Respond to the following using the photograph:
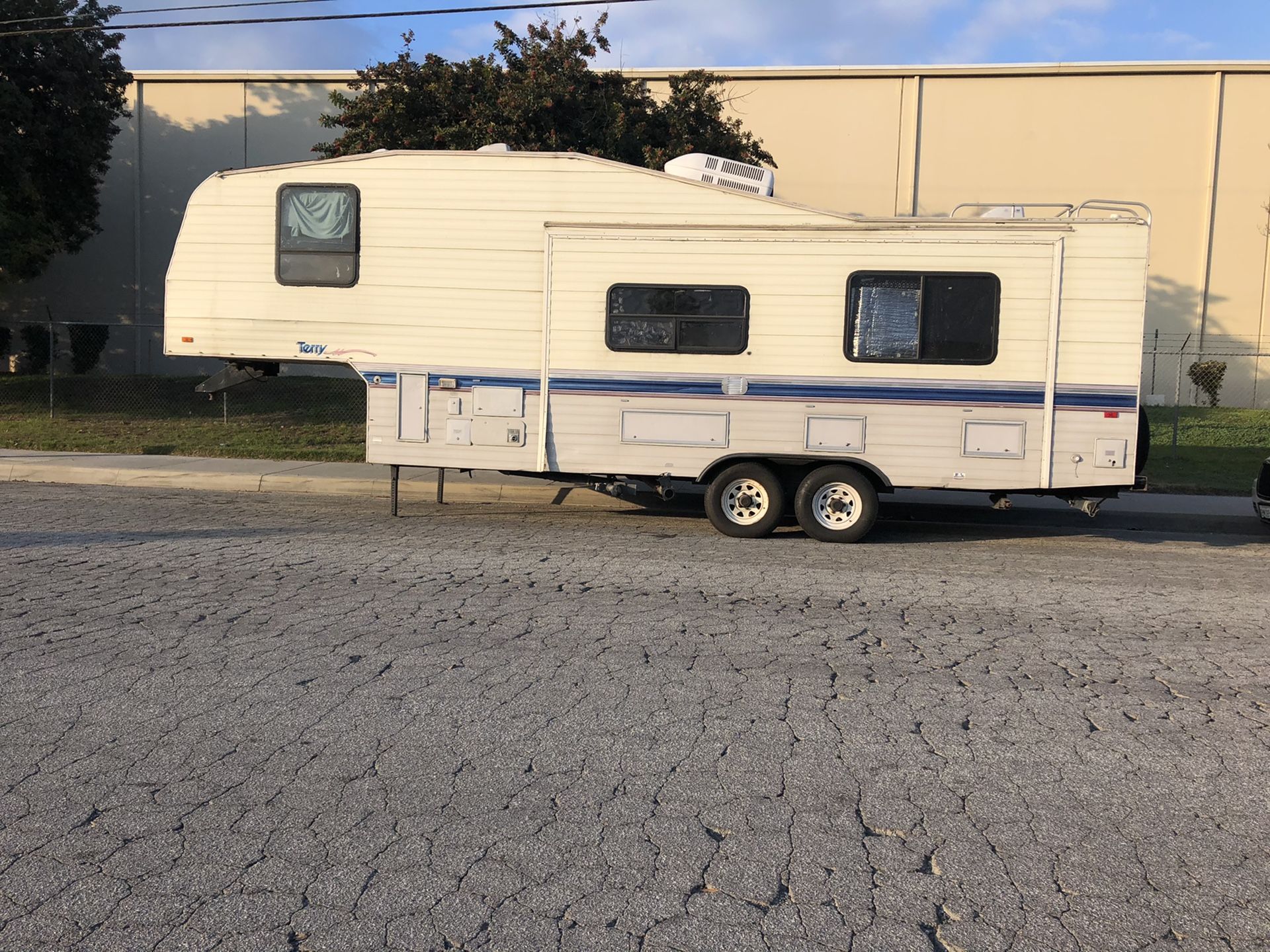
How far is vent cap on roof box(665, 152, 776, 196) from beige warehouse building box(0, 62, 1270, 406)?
1733 centimetres

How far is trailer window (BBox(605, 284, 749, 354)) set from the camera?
10109 millimetres

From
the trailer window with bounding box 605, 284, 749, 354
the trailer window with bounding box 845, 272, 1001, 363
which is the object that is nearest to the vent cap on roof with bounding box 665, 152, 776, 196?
the trailer window with bounding box 605, 284, 749, 354

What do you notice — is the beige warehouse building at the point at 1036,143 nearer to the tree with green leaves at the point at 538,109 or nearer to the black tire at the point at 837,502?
the tree with green leaves at the point at 538,109

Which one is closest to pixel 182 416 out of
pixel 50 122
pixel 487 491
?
pixel 50 122

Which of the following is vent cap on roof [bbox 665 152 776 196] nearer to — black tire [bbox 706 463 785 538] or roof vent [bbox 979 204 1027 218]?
roof vent [bbox 979 204 1027 218]

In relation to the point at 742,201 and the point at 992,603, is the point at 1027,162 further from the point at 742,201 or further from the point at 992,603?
the point at 992,603

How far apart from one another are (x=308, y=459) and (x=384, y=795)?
12246 millimetres

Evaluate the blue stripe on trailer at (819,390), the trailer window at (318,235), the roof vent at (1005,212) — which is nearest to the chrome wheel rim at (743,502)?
the blue stripe on trailer at (819,390)

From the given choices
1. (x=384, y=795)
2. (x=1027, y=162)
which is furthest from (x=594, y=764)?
(x=1027, y=162)

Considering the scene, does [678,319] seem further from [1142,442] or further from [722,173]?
[1142,442]

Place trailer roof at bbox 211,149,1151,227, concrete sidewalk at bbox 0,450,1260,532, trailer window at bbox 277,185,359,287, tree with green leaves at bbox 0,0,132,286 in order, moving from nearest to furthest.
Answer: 1. trailer roof at bbox 211,149,1151,227
2. trailer window at bbox 277,185,359,287
3. concrete sidewalk at bbox 0,450,1260,532
4. tree with green leaves at bbox 0,0,132,286

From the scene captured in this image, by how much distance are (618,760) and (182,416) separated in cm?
1739

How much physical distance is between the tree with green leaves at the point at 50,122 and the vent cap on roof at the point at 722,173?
47.4 ft

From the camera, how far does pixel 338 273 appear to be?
10.5m
